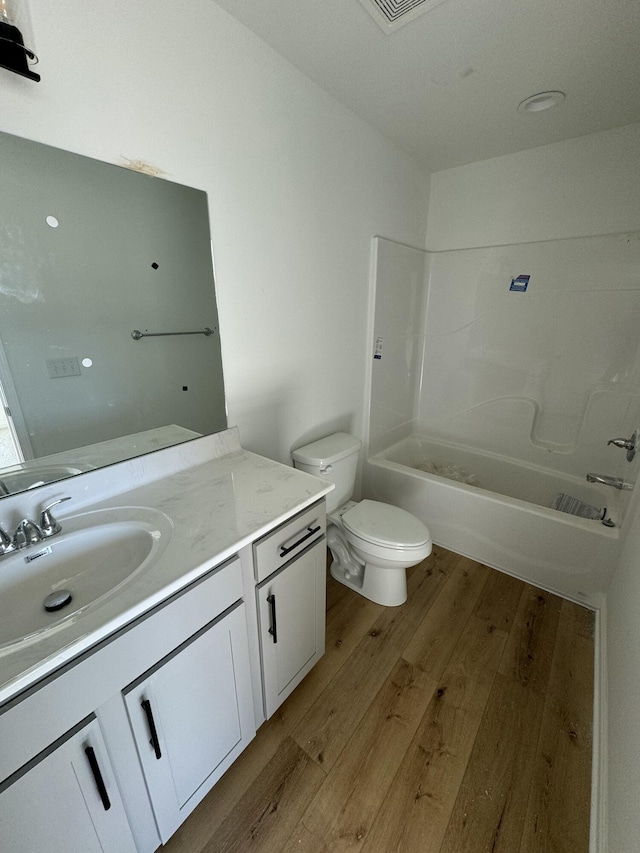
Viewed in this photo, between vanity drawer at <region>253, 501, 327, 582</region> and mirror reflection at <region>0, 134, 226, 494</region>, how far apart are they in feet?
1.87

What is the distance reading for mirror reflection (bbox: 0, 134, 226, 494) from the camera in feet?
3.06

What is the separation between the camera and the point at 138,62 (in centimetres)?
101

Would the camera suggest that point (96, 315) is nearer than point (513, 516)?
Yes

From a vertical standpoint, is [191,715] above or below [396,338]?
below

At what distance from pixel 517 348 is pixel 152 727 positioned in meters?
2.72

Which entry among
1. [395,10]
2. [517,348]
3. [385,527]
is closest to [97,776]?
[385,527]

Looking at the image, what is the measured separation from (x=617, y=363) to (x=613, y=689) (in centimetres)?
175

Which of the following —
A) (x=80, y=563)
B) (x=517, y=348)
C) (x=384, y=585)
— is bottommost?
(x=384, y=585)

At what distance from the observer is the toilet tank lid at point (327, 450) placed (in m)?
1.76

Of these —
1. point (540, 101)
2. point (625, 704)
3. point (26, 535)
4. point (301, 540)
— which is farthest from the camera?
point (540, 101)

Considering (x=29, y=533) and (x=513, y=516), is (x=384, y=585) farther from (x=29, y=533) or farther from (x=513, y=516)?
(x=29, y=533)

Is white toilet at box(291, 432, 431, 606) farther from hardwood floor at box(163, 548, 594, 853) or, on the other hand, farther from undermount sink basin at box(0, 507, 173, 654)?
undermount sink basin at box(0, 507, 173, 654)

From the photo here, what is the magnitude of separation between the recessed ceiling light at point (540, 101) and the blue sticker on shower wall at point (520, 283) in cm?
88

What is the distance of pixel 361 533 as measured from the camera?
1678mm
